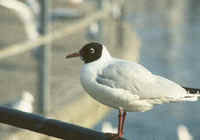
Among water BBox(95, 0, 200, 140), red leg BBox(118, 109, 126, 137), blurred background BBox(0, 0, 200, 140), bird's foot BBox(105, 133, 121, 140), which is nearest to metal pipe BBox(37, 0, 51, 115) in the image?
blurred background BBox(0, 0, 200, 140)

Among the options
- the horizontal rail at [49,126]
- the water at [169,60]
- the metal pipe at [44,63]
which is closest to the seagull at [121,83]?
the horizontal rail at [49,126]

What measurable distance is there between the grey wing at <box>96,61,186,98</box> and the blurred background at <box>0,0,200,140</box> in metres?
→ 0.18

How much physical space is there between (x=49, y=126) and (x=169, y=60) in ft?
46.2

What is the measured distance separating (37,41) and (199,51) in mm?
12398

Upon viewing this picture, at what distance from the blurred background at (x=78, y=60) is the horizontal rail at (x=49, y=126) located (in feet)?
0.80

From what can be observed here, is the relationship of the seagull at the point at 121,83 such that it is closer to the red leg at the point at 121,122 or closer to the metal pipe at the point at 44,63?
the red leg at the point at 121,122

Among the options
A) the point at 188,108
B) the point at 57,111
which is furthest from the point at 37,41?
the point at 188,108

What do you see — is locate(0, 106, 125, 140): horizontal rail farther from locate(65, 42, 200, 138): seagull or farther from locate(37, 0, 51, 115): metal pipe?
locate(37, 0, 51, 115): metal pipe

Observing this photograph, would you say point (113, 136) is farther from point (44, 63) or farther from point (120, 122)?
point (44, 63)

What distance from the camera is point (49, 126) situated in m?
1.70

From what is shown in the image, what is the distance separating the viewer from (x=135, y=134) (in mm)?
10773

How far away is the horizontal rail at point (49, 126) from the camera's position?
165 centimetres

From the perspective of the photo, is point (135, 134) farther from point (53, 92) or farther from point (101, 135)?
point (101, 135)

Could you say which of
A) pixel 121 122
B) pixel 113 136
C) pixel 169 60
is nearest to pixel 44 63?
pixel 121 122
